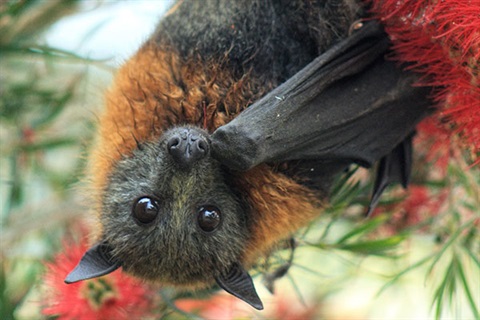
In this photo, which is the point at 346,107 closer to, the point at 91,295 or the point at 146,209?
the point at 146,209

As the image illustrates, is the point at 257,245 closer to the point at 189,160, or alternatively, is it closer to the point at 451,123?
the point at 189,160

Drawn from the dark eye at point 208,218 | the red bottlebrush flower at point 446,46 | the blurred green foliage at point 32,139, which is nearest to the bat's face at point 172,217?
the dark eye at point 208,218

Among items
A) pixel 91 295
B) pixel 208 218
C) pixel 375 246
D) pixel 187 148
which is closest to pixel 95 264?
pixel 91 295

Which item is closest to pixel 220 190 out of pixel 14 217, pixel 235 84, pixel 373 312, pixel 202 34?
pixel 235 84

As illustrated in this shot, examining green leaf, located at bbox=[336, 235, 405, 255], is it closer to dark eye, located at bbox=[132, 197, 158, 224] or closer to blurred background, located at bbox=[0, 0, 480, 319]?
blurred background, located at bbox=[0, 0, 480, 319]

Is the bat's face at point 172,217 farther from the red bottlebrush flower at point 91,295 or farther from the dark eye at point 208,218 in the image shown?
the red bottlebrush flower at point 91,295
